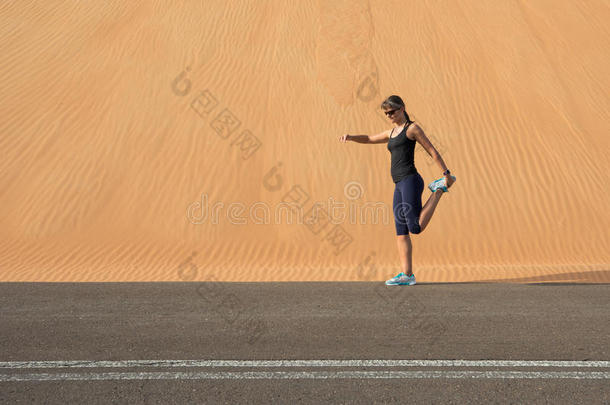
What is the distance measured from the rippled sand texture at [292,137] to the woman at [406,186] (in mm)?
2581

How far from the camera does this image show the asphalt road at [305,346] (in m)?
2.61

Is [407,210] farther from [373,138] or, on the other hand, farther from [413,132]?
[373,138]

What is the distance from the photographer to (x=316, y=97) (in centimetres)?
1427

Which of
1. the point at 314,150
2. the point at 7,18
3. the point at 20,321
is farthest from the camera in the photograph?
the point at 7,18

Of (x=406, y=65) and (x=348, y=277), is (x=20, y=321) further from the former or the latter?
(x=406, y=65)

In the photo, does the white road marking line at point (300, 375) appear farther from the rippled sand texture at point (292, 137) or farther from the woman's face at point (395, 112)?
the rippled sand texture at point (292, 137)

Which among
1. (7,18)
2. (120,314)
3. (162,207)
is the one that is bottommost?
(120,314)

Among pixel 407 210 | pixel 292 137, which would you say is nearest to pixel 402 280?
pixel 407 210

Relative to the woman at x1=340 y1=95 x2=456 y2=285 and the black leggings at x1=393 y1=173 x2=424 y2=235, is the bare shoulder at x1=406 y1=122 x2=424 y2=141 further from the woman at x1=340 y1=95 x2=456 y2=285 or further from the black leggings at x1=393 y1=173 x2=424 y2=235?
the black leggings at x1=393 y1=173 x2=424 y2=235

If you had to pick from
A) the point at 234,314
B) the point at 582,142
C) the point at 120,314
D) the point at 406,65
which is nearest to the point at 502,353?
the point at 234,314

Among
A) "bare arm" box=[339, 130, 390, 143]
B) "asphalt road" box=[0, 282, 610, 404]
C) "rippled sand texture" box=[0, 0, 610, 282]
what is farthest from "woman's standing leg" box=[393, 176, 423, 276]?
"rippled sand texture" box=[0, 0, 610, 282]

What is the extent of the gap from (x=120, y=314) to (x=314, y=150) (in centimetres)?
890

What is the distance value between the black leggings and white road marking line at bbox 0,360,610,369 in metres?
2.76

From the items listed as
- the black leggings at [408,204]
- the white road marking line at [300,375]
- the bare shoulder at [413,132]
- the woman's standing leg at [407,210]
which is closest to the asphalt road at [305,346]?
the white road marking line at [300,375]
